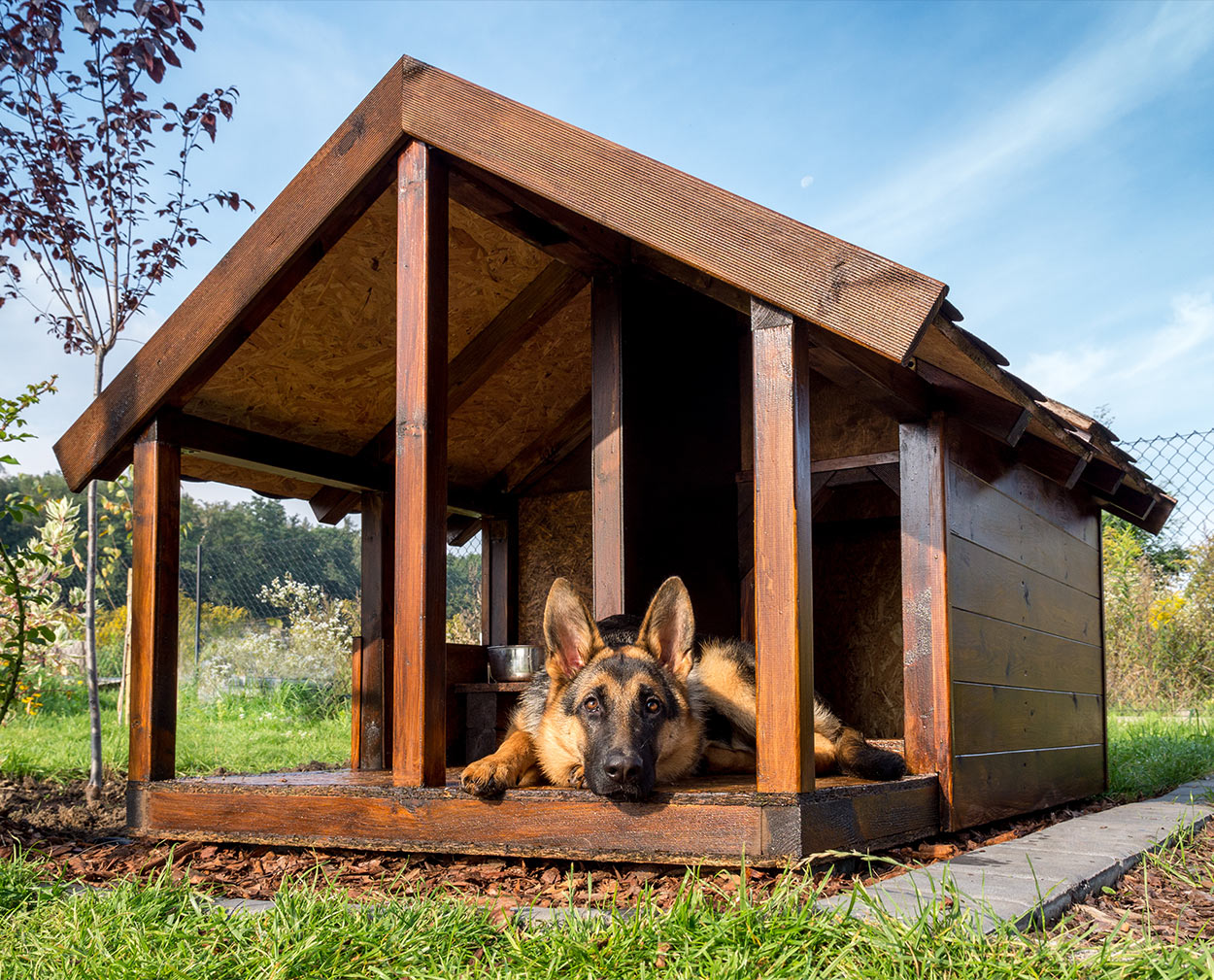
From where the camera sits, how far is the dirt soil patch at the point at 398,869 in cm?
355

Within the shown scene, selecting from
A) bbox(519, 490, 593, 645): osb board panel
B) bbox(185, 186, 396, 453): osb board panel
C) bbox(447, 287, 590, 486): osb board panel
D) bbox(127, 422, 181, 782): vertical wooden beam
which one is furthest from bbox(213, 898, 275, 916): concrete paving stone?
bbox(519, 490, 593, 645): osb board panel

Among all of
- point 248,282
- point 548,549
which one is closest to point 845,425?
point 548,549

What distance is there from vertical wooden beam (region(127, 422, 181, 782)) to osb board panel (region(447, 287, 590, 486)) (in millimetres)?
1843

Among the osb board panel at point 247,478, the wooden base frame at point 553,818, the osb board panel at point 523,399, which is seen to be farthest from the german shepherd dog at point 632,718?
the osb board panel at point 247,478

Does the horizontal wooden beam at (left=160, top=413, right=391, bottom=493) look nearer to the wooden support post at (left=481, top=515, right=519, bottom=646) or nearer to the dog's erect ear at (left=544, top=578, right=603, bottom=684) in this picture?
the wooden support post at (left=481, top=515, right=519, bottom=646)

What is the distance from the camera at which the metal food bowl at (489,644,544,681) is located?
6.55 metres

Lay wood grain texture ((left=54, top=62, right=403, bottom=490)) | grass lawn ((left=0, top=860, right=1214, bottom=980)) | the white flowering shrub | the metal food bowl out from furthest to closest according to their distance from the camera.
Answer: the white flowering shrub → the metal food bowl → wood grain texture ((left=54, top=62, right=403, bottom=490)) → grass lawn ((left=0, top=860, right=1214, bottom=980))

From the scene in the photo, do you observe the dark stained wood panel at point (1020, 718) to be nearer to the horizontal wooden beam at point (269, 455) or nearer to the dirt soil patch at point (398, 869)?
the dirt soil patch at point (398, 869)

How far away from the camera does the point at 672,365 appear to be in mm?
6531

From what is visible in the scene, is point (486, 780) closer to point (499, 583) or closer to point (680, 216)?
point (680, 216)

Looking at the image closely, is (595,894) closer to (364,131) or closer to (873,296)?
(873,296)

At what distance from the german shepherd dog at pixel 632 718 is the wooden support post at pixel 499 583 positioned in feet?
8.59

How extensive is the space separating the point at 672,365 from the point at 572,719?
2915 millimetres

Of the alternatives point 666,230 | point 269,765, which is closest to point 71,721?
point 269,765
